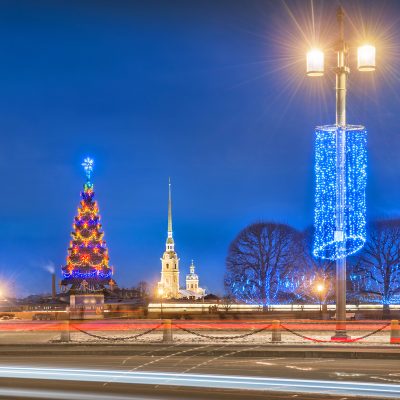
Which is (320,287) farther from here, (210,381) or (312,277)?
(210,381)

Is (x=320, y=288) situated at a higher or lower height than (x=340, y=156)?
lower

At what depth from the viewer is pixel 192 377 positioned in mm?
20016

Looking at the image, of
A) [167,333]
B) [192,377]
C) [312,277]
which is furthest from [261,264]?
[192,377]

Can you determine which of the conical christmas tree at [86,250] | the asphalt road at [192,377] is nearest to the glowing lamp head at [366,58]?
the asphalt road at [192,377]

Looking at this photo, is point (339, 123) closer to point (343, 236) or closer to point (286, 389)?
point (343, 236)

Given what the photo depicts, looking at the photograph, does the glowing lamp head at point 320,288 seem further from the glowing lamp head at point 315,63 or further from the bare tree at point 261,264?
the glowing lamp head at point 315,63

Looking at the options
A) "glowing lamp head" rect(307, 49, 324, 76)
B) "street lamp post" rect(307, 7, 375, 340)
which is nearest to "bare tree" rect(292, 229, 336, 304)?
"street lamp post" rect(307, 7, 375, 340)

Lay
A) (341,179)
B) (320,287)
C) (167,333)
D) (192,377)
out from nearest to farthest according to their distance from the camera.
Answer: (192,377) < (341,179) < (167,333) < (320,287)

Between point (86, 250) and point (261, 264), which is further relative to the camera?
point (86, 250)

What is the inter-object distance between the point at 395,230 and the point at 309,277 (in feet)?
29.7

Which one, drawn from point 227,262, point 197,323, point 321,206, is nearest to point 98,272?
point 227,262

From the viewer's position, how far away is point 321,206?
33812 mm

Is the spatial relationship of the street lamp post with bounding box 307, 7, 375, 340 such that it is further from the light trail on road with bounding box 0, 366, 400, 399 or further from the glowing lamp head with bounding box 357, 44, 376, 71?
the light trail on road with bounding box 0, 366, 400, 399

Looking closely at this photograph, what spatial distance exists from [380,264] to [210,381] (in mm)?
59977
